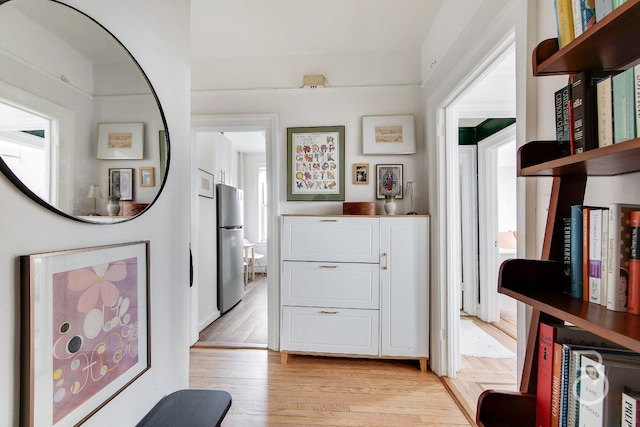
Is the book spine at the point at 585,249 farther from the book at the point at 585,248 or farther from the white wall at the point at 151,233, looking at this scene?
the white wall at the point at 151,233

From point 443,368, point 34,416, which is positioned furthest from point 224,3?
point 443,368

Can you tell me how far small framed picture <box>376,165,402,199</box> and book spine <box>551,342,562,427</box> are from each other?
1.81 metres

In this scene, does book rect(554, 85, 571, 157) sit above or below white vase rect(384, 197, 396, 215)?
above

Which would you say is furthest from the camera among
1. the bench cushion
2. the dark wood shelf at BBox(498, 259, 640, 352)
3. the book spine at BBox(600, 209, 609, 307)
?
the bench cushion

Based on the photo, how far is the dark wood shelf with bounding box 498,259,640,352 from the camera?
509 mm

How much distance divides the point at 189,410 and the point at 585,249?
55.8 inches

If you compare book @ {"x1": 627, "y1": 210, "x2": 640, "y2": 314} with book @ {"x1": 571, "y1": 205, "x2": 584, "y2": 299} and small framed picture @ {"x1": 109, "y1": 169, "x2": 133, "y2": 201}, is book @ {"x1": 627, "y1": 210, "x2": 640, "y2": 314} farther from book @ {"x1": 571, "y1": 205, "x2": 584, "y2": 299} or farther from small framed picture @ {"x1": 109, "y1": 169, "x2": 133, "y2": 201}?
small framed picture @ {"x1": 109, "y1": 169, "x2": 133, "y2": 201}

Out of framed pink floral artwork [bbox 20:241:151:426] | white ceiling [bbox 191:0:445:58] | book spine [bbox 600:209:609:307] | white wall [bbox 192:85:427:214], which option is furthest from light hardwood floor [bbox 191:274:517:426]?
white ceiling [bbox 191:0:445:58]

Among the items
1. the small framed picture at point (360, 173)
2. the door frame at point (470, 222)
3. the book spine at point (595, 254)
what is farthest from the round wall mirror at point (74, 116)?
the door frame at point (470, 222)

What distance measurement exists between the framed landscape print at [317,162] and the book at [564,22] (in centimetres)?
183

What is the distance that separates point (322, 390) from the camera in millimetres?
1977

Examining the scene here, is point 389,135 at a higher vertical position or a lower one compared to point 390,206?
higher

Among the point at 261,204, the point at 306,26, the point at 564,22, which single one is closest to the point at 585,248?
the point at 564,22

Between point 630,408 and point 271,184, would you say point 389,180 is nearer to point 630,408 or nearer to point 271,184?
point 271,184
